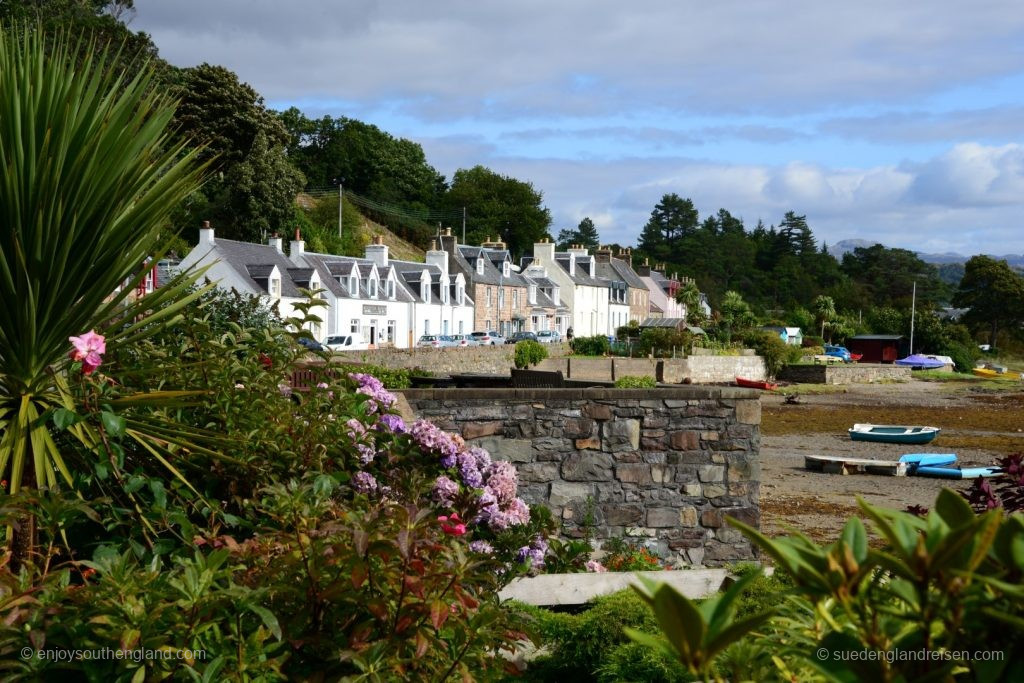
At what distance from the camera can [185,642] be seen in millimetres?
2658

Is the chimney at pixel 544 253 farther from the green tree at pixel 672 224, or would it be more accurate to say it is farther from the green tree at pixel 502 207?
the green tree at pixel 672 224

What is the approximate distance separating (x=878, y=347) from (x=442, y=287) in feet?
146

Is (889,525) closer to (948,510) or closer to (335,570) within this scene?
(948,510)

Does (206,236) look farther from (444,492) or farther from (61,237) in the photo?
(61,237)

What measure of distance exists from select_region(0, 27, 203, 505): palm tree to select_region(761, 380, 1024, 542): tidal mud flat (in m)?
2.99

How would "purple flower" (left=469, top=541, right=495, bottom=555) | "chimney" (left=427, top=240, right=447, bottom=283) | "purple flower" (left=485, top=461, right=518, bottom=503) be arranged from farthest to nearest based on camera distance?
"chimney" (left=427, top=240, right=447, bottom=283), "purple flower" (left=485, top=461, right=518, bottom=503), "purple flower" (left=469, top=541, right=495, bottom=555)

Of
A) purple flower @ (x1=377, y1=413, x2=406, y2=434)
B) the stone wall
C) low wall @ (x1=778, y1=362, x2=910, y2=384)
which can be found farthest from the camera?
low wall @ (x1=778, y1=362, x2=910, y2=384)

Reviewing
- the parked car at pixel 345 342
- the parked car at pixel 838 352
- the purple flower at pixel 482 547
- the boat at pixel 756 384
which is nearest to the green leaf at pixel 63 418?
the purple flower at pixel 482 547

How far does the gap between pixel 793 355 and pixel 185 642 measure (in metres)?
62.0

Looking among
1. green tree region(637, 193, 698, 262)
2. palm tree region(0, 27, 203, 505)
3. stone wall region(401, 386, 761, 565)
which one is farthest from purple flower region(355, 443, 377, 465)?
green tree region(637, 193, 698, 262)

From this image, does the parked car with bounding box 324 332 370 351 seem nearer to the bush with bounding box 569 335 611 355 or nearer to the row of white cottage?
the row of white cottage

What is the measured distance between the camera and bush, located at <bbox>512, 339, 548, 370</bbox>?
47.3 metres

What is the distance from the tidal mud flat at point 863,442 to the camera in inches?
654

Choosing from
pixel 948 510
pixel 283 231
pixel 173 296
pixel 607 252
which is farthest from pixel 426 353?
pixel 607 252
